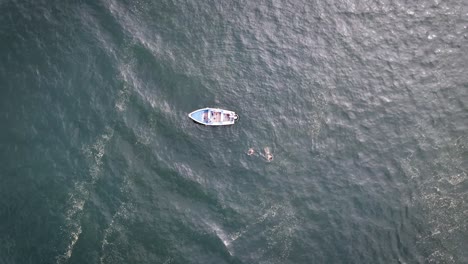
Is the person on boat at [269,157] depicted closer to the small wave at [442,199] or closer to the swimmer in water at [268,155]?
the swimmer in water at [268,155]

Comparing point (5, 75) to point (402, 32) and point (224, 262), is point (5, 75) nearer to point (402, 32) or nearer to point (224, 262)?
point (224, 262)

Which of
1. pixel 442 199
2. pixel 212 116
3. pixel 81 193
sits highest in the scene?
pixel 212 116

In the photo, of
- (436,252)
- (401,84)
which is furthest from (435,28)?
(436,252)

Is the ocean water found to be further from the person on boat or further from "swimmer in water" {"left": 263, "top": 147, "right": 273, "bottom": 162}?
"swimmer in water" {"left": 263, "top": 147, "right": 273, "bottom": 162}

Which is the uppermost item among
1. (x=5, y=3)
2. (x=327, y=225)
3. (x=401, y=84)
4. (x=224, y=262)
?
(x=5, y=3)

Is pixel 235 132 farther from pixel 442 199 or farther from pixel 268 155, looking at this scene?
pixel 442 199

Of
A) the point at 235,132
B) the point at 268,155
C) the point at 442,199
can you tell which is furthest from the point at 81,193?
the point at 442,199

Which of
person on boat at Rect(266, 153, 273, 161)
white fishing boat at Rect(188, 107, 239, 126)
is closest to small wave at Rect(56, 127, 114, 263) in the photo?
white fishing boat at Rect(188, 107, 239, 126)
